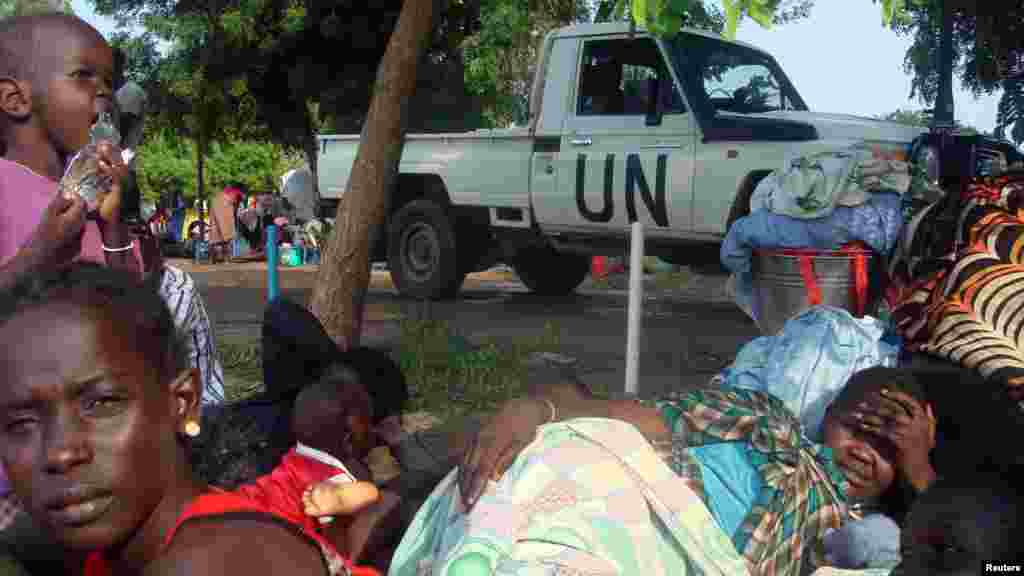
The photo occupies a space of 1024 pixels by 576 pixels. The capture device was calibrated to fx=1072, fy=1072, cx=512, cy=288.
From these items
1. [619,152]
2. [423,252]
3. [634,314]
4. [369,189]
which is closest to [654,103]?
[619,152]

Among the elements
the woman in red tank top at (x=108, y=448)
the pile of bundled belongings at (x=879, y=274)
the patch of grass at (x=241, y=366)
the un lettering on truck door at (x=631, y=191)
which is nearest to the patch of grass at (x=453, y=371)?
the patch of grass at (x=241, y=366)

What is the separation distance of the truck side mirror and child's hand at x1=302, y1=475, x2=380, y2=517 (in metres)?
6.20

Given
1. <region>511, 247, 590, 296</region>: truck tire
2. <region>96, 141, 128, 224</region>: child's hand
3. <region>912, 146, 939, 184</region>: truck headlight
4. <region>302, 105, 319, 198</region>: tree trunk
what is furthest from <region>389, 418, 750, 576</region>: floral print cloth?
<region>302, 105, 319, 198</region>: tree trunk

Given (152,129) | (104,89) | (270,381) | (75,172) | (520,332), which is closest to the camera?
(75,172)

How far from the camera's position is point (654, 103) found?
8430 millimetres

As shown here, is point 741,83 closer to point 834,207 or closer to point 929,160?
point 929,160

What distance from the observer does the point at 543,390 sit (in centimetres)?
250

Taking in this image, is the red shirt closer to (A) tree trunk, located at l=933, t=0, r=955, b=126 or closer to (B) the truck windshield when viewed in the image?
(B) the truck windshield

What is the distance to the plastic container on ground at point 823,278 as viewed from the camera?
3541 mm

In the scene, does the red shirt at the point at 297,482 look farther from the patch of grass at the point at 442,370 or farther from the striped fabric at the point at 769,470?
the patch of grass at the point at 442,370

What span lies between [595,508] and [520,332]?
21.2 feet

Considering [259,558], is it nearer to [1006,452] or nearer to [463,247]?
[1006,452]

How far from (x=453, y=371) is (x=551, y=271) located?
5.10 m

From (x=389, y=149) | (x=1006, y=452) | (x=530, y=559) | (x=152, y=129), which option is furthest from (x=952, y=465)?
(x=152, y=129)
